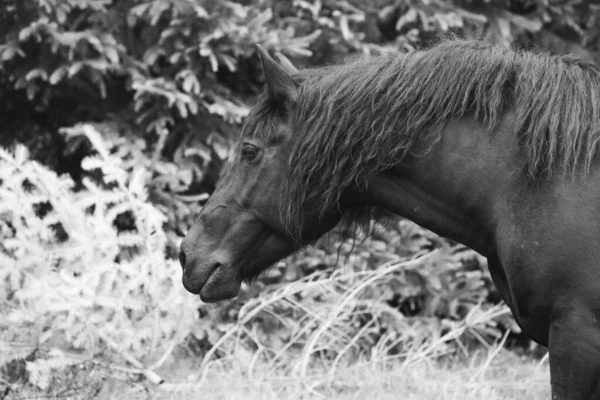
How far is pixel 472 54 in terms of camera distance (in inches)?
107

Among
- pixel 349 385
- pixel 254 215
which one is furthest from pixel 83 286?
pixel 349 385

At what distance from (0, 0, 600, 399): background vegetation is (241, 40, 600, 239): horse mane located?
182 centimetres

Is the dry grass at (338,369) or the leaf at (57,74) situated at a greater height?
the leaf at (57,74)

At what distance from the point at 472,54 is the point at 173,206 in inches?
133

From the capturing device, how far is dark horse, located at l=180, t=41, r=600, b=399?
94.4 inches

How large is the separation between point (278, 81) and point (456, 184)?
77 cm

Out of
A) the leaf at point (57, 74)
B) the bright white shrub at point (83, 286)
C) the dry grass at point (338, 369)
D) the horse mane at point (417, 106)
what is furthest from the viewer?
the leaf at point (57, 74)

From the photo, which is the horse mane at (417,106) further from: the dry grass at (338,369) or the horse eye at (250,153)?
the dry grass at (338,369)

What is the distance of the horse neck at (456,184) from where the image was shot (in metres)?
2.57

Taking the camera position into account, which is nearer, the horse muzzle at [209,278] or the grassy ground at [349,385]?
the horse muzzle at [209,278]

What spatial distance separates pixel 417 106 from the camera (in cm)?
266

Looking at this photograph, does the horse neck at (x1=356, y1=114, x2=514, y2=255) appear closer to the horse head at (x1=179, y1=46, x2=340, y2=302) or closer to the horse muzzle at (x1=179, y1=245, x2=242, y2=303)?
the horse head at (x1=179, y1=46, x2=340, y2=302)

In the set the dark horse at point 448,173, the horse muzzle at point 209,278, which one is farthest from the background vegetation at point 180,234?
the dark horse at point 448,173

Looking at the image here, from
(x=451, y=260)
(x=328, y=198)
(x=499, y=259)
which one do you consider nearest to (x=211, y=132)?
(x=451, y=260)
